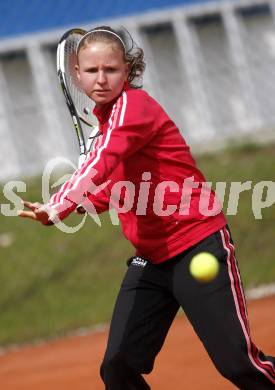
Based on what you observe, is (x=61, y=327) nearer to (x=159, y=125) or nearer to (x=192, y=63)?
(x=192, y=63)

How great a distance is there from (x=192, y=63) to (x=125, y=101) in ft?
33.3

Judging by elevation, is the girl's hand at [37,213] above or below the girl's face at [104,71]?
below

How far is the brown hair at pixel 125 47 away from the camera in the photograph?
13.0 ft

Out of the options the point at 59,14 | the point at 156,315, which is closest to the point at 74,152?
the point at 59,14

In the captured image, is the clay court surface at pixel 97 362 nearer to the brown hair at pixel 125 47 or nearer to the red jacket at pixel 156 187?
the red jacket at pixel 156 187

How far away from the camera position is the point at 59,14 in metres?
13.2

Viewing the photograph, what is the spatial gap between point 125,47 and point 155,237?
0.80 m

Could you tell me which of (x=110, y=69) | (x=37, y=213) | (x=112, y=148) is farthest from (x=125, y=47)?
(x=37, y=213)

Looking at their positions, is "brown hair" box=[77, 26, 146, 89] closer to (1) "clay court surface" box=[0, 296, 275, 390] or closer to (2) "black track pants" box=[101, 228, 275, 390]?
(2) "black track pants" box=[101, 228, 275, 390]

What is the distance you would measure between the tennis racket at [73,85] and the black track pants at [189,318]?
720mm

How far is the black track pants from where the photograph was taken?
3809 millimetres

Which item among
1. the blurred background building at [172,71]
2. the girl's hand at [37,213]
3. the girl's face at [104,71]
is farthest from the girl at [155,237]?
the blurred background building at [172,71]

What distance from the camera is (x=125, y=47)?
405 cm

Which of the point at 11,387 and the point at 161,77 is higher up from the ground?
the point at 161,77
